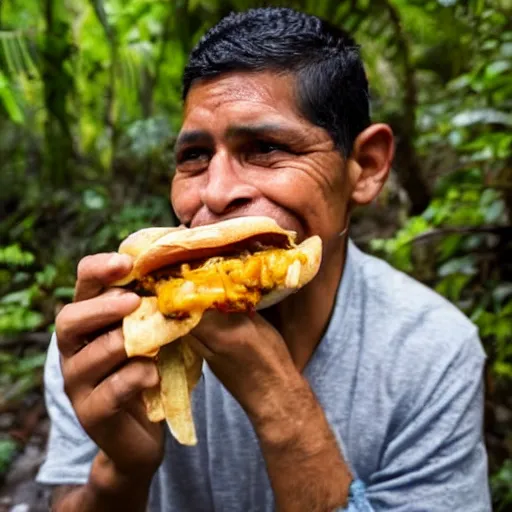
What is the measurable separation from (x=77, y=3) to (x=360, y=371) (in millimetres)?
4832

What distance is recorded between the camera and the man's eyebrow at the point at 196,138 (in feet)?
4.67

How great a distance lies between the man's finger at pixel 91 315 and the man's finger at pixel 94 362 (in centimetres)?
2

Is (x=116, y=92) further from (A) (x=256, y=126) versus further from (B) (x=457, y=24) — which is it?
(A) (x=256, y=126)

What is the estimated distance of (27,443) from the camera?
312 cm

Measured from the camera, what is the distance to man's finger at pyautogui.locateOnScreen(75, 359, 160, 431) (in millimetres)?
1138

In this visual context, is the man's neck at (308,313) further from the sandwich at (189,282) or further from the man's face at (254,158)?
the sandwich at (189,282)

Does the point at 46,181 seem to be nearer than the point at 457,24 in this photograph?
No

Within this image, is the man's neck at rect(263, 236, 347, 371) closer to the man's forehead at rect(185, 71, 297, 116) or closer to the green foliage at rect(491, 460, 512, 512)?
the man's forehead at rect(185, 71, 297, 116)

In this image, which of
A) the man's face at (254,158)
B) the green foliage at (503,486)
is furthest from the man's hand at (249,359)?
the green foliage at (503,486)

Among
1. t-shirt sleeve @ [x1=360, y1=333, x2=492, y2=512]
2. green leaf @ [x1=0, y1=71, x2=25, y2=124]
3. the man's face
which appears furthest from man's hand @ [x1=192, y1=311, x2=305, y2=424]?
green leaf @ [x1=0, y1=71, x2=25, y2=124]

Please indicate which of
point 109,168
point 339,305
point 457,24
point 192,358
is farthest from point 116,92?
point 192,358

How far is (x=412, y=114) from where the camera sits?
393 centimetres

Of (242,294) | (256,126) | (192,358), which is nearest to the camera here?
(242,294)

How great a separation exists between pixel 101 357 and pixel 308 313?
0.71 meters
